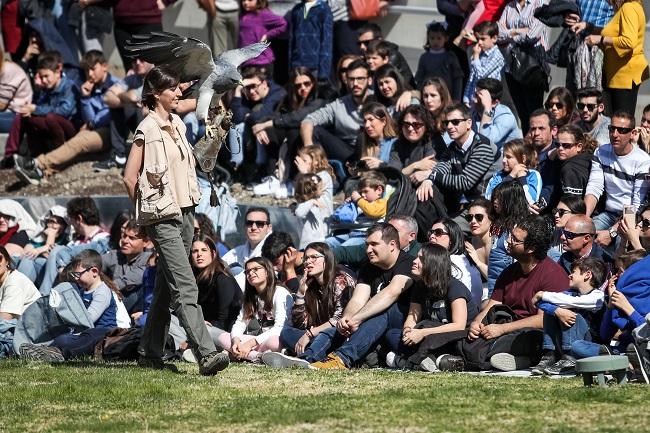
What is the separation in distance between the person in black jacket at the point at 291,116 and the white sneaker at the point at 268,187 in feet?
0.57

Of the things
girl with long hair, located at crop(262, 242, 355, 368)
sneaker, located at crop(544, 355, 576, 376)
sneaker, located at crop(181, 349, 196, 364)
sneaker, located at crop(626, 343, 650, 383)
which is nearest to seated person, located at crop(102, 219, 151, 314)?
sneaker, located at crop(181, 349, 196, 364)

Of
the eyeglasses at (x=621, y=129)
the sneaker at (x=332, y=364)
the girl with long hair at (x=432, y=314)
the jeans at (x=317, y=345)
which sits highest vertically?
the eyeglasses at (x=621, y=129)

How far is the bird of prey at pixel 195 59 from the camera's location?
31.9ft

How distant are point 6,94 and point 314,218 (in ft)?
20.5

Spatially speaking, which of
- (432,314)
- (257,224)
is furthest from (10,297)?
(432,314)

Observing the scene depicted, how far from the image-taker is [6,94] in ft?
58.4

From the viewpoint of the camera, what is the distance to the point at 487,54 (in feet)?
47.6

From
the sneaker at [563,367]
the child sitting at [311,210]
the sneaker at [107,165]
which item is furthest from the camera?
the sneaker at [107,165]

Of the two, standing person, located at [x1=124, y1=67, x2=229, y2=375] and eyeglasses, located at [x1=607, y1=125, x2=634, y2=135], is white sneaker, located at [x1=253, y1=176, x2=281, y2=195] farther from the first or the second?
standing person, located at [x1=124, y1=67, x2=229, y2=375]

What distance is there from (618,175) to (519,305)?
7.07ft

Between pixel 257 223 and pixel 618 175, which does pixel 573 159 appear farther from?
pixel 257 223

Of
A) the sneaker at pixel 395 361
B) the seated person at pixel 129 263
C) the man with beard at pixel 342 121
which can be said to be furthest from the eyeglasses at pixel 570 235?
the man with beard at pixel 342 121

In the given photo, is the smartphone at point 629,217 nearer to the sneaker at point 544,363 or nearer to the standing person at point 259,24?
the sneaker at point 544,363

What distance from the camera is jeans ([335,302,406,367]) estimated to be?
1062 cm
